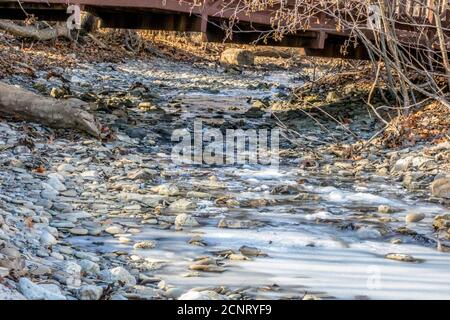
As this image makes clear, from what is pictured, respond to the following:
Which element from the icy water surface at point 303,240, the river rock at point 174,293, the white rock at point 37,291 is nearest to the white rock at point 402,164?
the icy water surface at point 303,240

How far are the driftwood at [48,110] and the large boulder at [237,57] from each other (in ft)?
61.0

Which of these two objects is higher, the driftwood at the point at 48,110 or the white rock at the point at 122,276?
the driftwood at the point at 48,110

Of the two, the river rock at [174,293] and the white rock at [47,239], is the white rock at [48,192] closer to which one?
the white rock at [47,239]

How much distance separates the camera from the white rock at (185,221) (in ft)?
19.6

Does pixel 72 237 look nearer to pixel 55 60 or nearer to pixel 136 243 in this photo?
pixel 136 243

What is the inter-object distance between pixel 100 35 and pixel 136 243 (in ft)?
67.0

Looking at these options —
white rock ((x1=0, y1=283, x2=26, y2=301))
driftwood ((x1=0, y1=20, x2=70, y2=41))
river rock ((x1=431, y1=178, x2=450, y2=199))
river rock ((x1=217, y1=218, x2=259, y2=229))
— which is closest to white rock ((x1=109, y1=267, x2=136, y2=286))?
white rock ((x1=0, y1=283, x2=26, y2=301))

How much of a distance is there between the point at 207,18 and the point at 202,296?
9.38 meters

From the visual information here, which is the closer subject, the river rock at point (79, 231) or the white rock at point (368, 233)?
the river rock at point (79, 231)

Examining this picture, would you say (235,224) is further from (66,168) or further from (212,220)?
(66,168)

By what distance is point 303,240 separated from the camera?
5695 millimetres

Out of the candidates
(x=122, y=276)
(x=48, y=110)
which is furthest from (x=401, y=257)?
(x=48, y=110)
